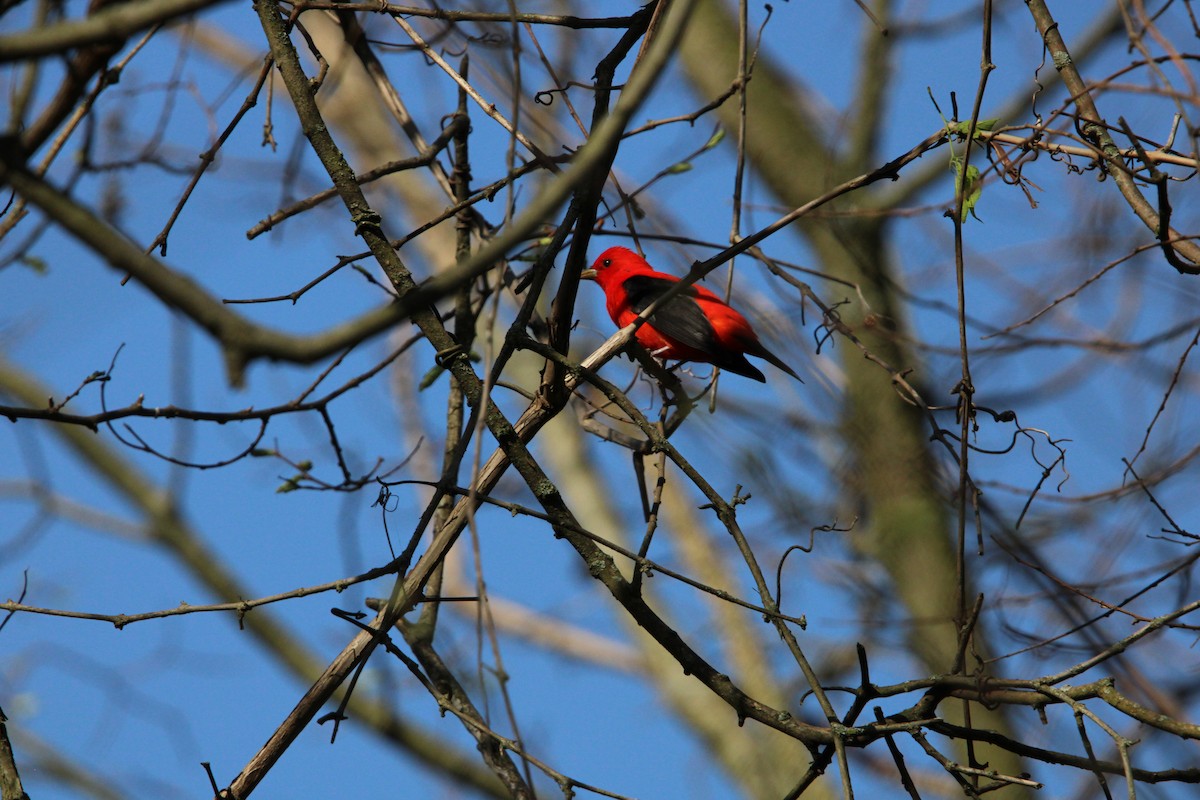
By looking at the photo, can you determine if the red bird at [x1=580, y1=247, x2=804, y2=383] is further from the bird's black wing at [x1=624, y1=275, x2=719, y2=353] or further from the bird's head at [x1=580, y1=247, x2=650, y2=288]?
the bird's head at [x1=580, y1=247, x2=650, y2=288]

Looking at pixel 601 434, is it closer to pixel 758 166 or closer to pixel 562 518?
pixel 562 518

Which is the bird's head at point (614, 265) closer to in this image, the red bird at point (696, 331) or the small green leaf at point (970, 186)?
the red bird at point (696, 331)

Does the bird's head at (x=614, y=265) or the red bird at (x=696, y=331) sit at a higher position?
the bird's head at (x=614, y=265)

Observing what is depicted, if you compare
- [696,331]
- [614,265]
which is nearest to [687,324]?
[696,331]

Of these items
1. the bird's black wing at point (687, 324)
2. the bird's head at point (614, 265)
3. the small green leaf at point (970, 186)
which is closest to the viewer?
the small green leaf at point (970, 186)

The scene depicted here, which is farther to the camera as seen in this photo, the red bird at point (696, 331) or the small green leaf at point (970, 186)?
the red bird at point (696, 331)

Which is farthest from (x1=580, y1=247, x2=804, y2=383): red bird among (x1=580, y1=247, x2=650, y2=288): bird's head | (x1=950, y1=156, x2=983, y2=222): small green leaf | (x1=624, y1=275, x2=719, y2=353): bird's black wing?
(x1=950, y1=156, x2=983, y2=222): small green leaf

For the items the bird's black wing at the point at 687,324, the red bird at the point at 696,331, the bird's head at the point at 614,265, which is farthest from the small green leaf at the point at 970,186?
the bird's head at the point at 614,265

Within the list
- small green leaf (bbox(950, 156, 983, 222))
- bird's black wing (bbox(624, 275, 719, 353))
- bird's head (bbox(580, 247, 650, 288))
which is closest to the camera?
small green leaf (bbox(950, 156, 983, 222))

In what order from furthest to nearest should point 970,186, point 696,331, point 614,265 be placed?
point 614,265 → point 696,331 → point 970,186

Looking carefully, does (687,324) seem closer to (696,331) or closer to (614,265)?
(696,331)

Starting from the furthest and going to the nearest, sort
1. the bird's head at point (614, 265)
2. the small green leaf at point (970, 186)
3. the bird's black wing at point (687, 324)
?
the bird's head at point (614, 265)
the bird's black wing at point (687, 324)
the small green leaf at point (970, 186)

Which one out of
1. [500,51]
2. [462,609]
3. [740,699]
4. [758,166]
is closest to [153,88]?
[500,51]

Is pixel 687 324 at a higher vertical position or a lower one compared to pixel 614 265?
lower
